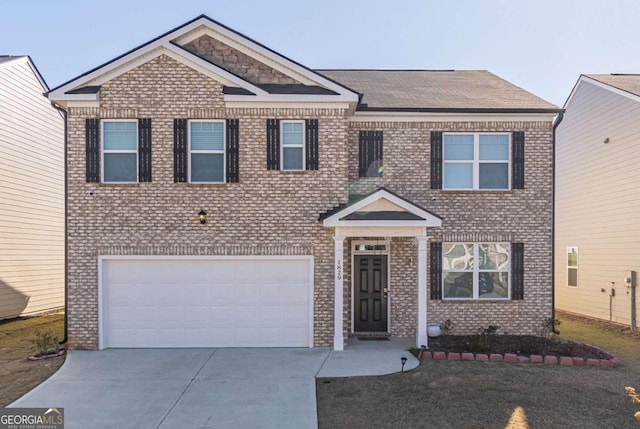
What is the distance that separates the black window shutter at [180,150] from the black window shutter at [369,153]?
416 cm

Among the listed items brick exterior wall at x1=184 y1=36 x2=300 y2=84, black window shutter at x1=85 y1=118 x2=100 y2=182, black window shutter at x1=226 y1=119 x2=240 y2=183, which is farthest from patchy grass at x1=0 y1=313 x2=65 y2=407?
brick exterior wall at x1=184 y1=36 x2=300 y2=84

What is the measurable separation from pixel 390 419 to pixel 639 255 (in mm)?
10057

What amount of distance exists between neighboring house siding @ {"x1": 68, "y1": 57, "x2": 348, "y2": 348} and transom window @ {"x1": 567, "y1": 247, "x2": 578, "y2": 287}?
10123mm

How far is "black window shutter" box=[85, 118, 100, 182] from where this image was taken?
995cm

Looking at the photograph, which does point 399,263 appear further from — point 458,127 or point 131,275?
point 131,275

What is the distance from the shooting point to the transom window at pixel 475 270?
36.5 ft

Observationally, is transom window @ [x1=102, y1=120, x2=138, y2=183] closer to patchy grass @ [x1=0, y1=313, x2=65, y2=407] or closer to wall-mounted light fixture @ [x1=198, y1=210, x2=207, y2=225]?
wall-mounted light fixture @ [x1=198, y1=210, x2=207, y2=225]

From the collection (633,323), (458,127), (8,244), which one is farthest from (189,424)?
(633,323)

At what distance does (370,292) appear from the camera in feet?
36.7

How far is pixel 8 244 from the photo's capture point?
45.2 feet

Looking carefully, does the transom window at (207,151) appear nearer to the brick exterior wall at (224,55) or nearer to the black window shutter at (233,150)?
the black window shutter at (233,150)

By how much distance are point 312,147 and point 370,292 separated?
3927mm

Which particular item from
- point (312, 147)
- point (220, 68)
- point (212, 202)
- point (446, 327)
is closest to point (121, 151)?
point (212, 202)

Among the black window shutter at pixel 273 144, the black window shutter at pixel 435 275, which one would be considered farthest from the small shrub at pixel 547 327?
the black window shutter at pixel 273 144
